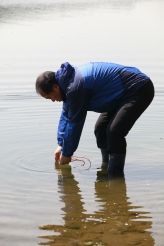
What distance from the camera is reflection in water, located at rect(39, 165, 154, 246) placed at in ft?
18.4

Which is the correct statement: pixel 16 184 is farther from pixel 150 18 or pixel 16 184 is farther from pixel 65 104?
pixel 150 18

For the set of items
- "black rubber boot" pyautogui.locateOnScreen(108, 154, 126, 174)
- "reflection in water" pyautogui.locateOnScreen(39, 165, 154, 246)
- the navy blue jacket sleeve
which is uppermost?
the navy blue jacket sleeve

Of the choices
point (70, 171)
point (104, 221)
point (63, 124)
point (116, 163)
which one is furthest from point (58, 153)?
point (104, 221)

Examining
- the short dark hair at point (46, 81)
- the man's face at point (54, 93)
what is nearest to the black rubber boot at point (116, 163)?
the man's face at point (54, 93)

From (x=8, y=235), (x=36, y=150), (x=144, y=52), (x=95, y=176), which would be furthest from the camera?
(x=144, y=52)

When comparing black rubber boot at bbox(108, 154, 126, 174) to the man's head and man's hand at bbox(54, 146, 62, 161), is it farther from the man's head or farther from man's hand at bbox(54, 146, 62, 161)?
the man's head

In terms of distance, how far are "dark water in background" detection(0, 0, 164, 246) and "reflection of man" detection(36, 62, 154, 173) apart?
49 cm

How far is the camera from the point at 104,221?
240 inches

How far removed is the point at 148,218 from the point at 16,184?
191cm

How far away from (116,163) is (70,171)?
2.56 feet

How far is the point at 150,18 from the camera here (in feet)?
80.4

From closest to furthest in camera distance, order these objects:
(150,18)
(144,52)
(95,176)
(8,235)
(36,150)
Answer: (8,235) → (95,176) → (36,150) → (144,52) → (150,18)

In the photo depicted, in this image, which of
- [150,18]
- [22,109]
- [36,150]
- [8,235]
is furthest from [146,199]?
[150,18]

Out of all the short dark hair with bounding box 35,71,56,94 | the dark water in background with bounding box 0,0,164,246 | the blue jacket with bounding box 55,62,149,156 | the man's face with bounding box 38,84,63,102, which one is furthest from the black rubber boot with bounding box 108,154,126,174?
the short dark hair with bounding box 35,71,56,94
